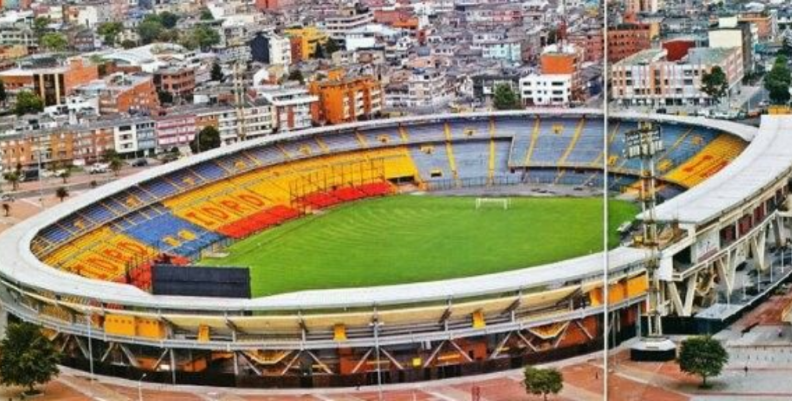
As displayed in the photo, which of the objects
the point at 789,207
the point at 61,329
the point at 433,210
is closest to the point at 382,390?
the point at 61,329

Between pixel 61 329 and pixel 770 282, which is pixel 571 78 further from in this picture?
pixel 61 329

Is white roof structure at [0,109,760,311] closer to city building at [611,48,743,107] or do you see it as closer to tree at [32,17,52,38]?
city building at [611,48,743,107]

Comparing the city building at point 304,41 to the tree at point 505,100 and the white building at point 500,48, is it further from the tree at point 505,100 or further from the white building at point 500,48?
the tree at point 505,100

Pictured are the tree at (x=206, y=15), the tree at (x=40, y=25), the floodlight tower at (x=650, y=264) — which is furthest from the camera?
the tree at (x=206, y=15)

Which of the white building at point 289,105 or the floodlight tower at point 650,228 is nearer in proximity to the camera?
the floodlight tower at point 650,228

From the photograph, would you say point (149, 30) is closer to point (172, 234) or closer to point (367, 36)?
point (367, 36)

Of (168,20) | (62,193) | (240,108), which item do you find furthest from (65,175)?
(168,20)

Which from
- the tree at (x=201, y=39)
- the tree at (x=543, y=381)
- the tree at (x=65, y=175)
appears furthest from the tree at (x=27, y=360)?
the tree at (x=201, y=39)
